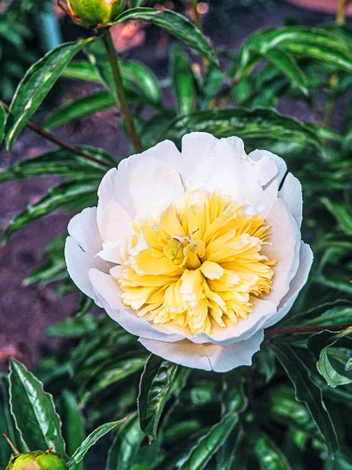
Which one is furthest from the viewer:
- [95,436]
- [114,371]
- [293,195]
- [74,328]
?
[74,328]

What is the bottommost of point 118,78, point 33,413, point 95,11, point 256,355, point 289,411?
point 289,411

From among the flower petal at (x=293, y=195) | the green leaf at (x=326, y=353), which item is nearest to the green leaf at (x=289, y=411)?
the green leaf at (x=326, y=353)

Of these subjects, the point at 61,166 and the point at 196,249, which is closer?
the point at 196,249

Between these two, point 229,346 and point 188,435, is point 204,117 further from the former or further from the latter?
point 188,435

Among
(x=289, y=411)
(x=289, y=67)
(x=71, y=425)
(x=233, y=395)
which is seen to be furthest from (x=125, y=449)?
(x=289, y=67)

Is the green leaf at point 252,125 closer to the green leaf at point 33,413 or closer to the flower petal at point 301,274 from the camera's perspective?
the flower petal at point 301,274

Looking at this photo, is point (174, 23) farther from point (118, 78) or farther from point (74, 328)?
point (74, 328)
